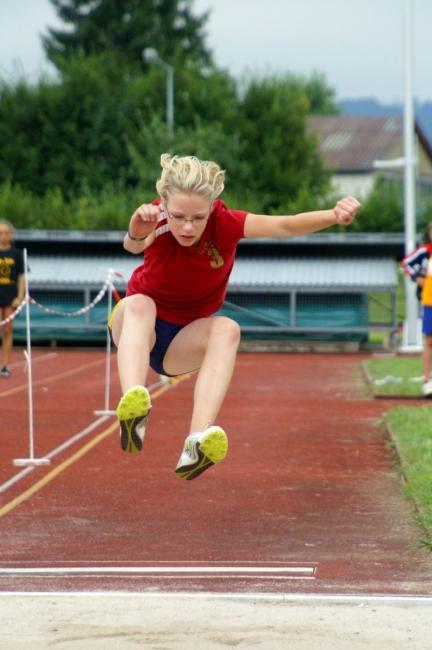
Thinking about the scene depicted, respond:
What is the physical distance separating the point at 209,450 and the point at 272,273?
25.2 metres

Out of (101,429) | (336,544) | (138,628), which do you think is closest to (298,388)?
(101,429)

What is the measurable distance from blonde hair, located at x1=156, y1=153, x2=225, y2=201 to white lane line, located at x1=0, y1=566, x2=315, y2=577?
223 centimetres

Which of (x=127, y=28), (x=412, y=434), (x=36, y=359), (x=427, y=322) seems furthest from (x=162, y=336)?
(x=127, y=28)

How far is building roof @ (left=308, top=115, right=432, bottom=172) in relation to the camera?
87.9 meters

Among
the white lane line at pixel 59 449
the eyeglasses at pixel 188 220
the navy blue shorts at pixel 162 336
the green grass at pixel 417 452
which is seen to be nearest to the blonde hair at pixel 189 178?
the eyeglasses at pixel 188 220

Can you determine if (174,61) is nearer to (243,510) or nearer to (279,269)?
(279,269)

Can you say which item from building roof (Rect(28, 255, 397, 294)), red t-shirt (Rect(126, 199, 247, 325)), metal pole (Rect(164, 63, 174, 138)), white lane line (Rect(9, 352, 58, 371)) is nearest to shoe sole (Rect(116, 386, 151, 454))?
red t-shirt (Rect(126, 199, 247, 325))

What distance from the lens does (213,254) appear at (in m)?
6.89

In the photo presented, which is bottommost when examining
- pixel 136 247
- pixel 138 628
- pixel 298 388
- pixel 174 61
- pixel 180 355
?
pixel 298 388

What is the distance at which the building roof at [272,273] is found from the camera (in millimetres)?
31022

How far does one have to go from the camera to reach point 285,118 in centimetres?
5100

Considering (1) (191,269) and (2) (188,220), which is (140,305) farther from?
(2) (188,220)

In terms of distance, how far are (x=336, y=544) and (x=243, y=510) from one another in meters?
1.47

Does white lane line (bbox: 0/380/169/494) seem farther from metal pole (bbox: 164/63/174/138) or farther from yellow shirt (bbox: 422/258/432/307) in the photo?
metal pole (bbox: 164/63/174/138)
